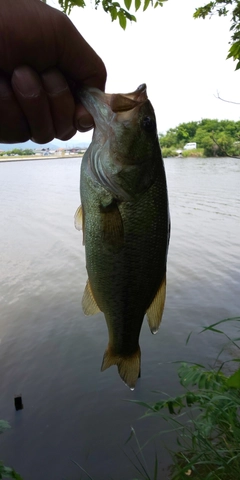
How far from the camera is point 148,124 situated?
1.90 m

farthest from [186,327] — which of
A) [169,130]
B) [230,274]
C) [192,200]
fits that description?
[169,130]

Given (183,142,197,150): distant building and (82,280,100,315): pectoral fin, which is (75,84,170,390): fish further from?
(183,142,197,150): distant building

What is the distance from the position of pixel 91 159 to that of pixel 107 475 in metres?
4.17

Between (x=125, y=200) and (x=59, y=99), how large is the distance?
1.78ft

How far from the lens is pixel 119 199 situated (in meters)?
1.84

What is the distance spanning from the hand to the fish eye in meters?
0.26

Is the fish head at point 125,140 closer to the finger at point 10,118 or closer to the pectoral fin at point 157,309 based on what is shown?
the finger at point 10,118

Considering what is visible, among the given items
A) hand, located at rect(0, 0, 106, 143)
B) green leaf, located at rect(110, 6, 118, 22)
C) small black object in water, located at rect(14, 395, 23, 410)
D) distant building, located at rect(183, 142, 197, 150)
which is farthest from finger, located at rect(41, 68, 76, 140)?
distant building, located at rect(183, 142, 197, 150)

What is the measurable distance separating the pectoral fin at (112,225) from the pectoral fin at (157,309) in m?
0.34

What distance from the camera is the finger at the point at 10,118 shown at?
169cm

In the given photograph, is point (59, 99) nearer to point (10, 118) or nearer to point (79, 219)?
point (10, 118)

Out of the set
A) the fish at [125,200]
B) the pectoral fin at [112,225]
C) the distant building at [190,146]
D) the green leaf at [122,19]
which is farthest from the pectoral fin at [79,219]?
the distant building at [190,146]

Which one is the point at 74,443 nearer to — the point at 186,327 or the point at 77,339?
the point at 77,339

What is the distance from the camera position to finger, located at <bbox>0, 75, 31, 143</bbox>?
66.5 inches
